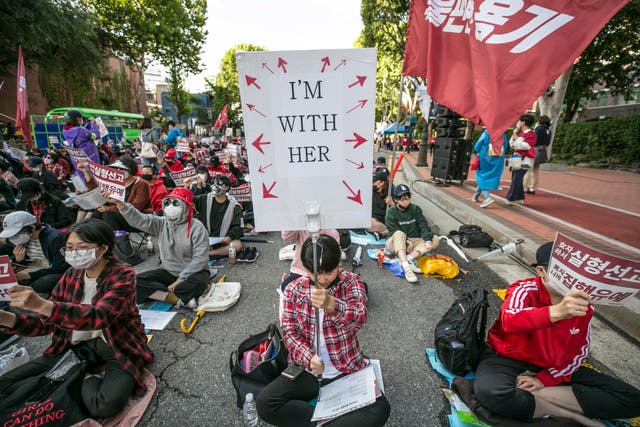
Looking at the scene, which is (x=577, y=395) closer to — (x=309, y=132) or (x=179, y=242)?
(x=309, y=132)

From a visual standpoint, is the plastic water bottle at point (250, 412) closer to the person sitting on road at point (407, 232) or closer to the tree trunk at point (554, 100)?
the person sitting on road at point (407, 232)

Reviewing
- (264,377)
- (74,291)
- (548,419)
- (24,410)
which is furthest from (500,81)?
(24,410)

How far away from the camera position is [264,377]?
210cm

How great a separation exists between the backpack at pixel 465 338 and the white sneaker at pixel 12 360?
3.63 meters

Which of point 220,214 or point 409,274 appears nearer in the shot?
point 409,274

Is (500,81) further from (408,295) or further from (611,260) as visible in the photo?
(408,295)

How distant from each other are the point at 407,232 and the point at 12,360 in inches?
190

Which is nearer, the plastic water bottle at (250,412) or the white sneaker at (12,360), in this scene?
the plastic water bottle at (250,412)

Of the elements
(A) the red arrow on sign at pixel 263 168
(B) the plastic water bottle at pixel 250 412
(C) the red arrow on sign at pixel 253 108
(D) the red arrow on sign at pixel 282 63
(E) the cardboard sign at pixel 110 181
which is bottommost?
(B) the plastic water bottle at pixel 250 412

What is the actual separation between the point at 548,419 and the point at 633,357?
137cm

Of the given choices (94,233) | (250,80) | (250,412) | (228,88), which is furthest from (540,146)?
(228,88)

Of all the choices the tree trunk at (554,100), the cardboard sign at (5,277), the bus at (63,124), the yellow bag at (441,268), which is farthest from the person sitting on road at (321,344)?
the bus at (63,124)

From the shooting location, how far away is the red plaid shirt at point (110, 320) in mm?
1919

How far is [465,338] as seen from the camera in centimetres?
232
